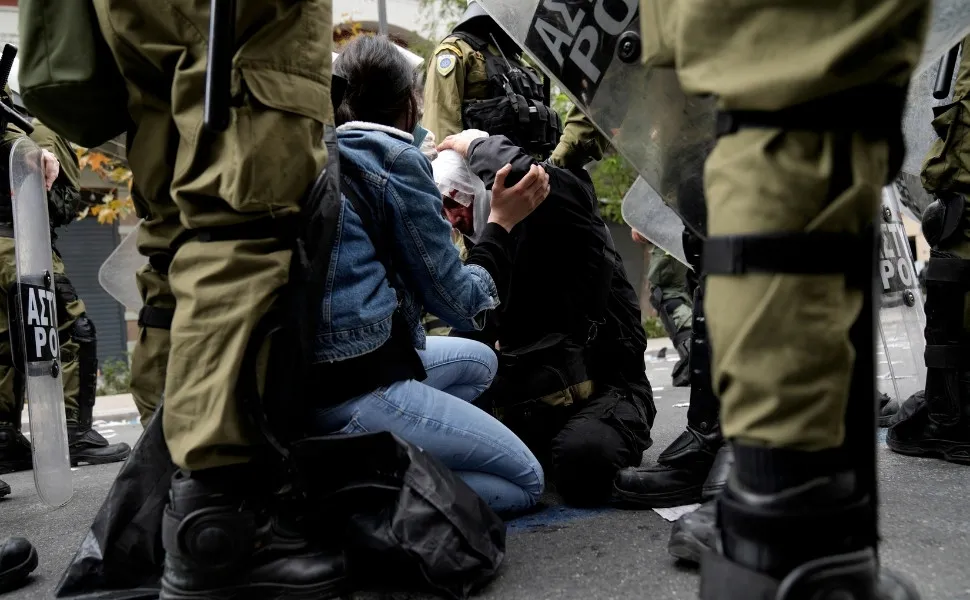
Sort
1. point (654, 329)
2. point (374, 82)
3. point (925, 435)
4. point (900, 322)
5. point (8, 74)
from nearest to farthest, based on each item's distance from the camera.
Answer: point (374, 82)
point (925, 435)
point (8, 74)
point (900, 322)
point (654, 329)

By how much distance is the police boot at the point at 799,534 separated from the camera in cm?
87

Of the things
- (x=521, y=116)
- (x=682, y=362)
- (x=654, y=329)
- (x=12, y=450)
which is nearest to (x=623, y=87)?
(x=521, y=116)

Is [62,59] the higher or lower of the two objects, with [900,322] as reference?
higher

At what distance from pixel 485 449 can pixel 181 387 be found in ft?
2.40

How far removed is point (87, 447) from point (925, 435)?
3.32 metres

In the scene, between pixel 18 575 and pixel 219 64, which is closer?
pixel 219 64

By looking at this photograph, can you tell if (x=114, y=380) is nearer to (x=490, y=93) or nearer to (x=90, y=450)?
(x=90, y=450)

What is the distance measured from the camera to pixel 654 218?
7.98 ft

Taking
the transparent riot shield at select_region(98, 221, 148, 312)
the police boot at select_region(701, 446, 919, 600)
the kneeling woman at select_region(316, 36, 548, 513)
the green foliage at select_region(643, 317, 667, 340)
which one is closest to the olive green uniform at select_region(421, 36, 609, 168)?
the kneeling woman at select_region(316, 36, 548, 513)

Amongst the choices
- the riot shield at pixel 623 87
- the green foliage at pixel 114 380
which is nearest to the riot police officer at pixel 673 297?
the riot shield at pixel 623 87

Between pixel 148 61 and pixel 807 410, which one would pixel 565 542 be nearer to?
pixel 807 410

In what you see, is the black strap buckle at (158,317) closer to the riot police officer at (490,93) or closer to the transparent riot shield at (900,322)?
the riot police officer at (490,93)

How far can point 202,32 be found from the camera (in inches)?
54.7

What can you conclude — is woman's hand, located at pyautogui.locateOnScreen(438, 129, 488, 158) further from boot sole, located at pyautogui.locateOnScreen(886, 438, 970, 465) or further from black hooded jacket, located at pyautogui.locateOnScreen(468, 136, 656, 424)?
boot sole, located at pyautogui.locateOnScreen(886, 438, 970, 465)
